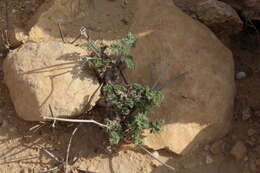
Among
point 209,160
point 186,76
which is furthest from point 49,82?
point 209,160

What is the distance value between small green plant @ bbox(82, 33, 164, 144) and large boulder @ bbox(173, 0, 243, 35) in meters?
0.97

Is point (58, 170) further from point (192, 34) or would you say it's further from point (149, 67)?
point (192, 34)

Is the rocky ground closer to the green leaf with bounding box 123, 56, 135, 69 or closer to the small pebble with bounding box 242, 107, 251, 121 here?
the small pebble with bounding box 242, 107, 251, 121

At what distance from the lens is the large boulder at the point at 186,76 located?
132 inches

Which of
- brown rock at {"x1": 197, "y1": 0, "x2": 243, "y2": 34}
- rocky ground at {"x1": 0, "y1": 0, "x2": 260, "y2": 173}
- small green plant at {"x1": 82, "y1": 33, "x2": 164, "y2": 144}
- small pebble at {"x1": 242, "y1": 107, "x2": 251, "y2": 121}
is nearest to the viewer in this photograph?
small green plant at {"x1": 82, "y1": 33, "x2": 164, "y2": 144}

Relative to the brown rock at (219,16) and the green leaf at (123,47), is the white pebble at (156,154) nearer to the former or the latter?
the green leaf at (123,47)

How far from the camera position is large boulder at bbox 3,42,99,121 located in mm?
3162

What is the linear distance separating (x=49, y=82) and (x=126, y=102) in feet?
2.24

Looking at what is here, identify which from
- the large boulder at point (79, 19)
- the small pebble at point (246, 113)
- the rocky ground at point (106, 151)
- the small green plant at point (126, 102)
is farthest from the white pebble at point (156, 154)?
the large boulder at point (79, 19)

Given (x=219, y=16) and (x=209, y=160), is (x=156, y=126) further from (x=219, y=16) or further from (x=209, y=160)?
(x=219, y=16)

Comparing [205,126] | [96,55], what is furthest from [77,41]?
[205,126]

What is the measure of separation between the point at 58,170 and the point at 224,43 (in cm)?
214

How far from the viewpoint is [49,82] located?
3180mm

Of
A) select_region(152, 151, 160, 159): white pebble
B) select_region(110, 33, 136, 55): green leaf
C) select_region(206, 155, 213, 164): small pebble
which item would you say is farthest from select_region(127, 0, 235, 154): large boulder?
select_region(110, 33, 136, 55): green leaf
